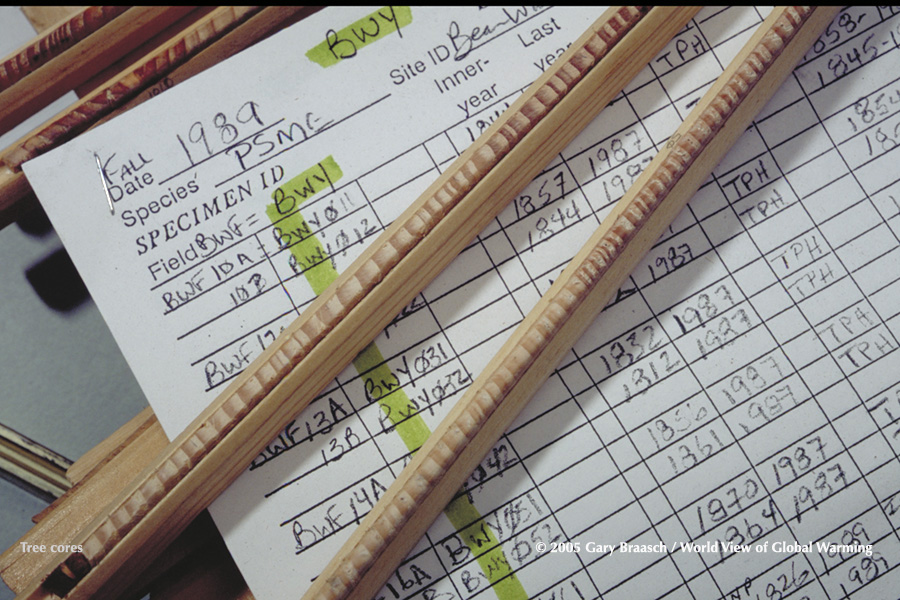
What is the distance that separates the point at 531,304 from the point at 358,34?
0.85 feet

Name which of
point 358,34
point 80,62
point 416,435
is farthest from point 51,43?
point 416,435

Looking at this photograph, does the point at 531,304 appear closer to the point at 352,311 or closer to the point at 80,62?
the point at 352,311

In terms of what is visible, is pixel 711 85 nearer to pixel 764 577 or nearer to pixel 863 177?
pixel 863 177

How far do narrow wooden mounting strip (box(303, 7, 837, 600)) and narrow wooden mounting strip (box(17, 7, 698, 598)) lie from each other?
73 millimetres

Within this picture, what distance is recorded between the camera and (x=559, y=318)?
406 millimetres

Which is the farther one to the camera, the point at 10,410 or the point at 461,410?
the point at 10,410

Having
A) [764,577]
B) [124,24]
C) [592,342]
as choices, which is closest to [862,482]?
[764,577]

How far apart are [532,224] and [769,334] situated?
209 mm

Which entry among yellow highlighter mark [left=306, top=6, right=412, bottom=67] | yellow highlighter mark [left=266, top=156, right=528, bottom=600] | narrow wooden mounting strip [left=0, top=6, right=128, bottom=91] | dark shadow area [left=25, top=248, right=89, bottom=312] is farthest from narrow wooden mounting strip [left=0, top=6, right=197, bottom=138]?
dark shadow area [left=25, top=248, right=89, bottom=312]

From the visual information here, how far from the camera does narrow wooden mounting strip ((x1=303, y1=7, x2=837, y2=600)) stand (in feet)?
1.28

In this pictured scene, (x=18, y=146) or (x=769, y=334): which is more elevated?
(x=18, y=146)

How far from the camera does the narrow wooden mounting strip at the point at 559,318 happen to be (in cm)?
39

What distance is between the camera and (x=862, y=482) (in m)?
0.46

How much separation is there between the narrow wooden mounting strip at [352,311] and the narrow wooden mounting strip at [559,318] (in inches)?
2.9
